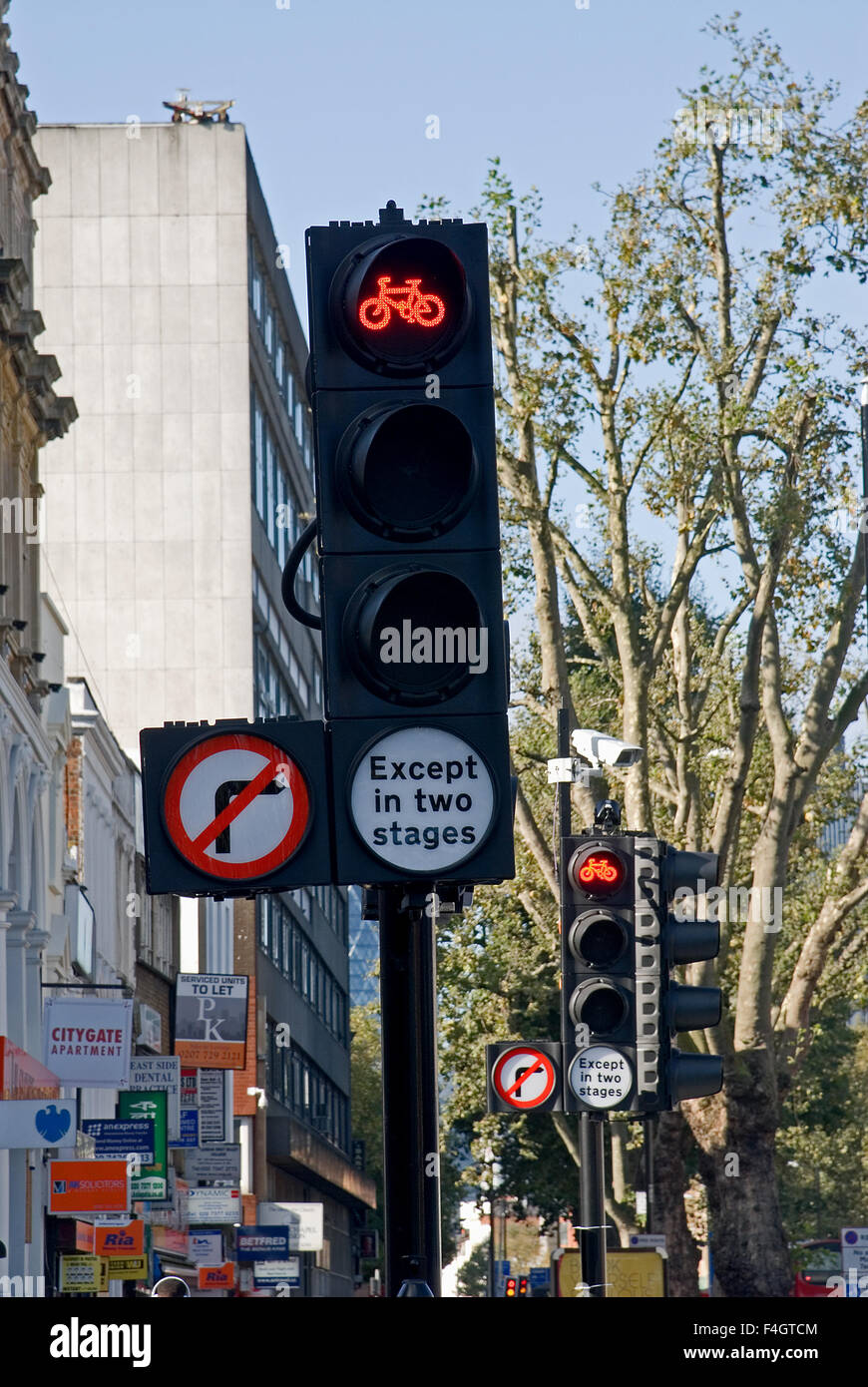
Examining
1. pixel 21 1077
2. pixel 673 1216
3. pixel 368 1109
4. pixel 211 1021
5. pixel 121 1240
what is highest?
A: pixel 368 1109

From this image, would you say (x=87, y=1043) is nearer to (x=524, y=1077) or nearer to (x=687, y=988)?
(x=524, y=1077)

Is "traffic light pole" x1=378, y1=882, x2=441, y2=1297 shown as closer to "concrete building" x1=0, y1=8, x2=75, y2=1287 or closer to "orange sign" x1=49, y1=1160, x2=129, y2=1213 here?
"orange sign" x1=49, y1=1160, x2=129, y2=1213

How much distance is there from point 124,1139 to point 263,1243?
19965 millimetres

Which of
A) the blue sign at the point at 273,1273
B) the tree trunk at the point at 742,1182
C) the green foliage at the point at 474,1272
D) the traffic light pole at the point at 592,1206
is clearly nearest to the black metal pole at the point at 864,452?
the tree trunk at the point at 742,1182

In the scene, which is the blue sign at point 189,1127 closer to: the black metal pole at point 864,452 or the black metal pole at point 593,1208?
the black metal pole at point 864,452

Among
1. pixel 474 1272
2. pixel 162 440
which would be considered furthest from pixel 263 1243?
pixel 474 1272

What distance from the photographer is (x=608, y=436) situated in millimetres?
24922

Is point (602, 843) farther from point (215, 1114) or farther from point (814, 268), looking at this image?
point (215, 1114)

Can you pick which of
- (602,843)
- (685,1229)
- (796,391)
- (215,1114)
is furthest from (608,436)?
(215,1114)

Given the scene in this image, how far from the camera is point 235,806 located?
420 cm

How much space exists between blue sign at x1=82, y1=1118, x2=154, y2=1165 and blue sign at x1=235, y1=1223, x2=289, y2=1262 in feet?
64.5

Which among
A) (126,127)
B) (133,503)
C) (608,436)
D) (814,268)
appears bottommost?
(608,436)

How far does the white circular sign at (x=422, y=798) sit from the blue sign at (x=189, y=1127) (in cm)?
3631
